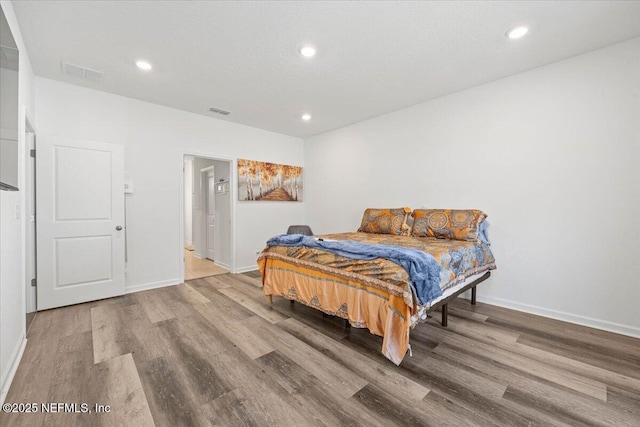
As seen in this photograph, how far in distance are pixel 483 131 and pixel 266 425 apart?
365 centimetres

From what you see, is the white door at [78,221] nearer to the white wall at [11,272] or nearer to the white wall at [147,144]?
the white wall at [147,144]

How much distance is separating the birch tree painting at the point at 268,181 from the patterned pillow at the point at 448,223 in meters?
2.75

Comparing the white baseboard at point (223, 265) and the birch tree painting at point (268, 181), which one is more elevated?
the birch tree painting at point (268, 181)

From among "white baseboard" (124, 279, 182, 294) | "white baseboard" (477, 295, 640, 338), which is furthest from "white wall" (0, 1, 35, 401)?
"white baseboard" (477, 295, 640, 338)

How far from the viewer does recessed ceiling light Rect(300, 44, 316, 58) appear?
8.09 ft

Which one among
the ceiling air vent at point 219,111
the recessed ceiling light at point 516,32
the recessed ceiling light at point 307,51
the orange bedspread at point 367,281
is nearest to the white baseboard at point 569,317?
Result: the orange bedspread at point 367,281

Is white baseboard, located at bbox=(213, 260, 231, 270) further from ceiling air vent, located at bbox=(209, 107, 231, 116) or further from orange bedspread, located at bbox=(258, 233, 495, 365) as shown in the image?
ceiling air vent, located at bbox=(209, 107, 231, 116)

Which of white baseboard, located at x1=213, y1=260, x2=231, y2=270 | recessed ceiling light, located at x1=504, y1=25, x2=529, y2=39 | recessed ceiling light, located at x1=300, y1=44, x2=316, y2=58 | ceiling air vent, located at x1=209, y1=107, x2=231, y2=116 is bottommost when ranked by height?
white baseboard, located at x1=213, y1=260, x2=231, y2=270

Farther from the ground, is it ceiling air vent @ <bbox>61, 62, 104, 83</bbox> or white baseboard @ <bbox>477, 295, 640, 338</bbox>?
ceiling air vent @ <bbox>61, 62, 104, 83</bbox>

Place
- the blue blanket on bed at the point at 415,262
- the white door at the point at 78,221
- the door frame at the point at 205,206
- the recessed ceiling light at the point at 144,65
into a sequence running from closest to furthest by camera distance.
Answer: the blue blanket on bed at the point at 415,262 < the recessed ceiling light at the point at 144,65 < the white door at the point at 78,221 < the door frame at the point at 205,206

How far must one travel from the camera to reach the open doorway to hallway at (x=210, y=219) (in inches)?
192

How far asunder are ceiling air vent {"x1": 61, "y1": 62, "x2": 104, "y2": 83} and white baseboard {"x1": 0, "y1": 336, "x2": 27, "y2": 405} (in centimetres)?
266

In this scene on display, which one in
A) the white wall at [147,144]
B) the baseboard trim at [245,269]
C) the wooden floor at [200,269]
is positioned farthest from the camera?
the baseboard trim at [245,269]

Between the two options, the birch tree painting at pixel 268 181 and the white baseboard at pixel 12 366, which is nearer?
the white baseboard at pixel 12 366
